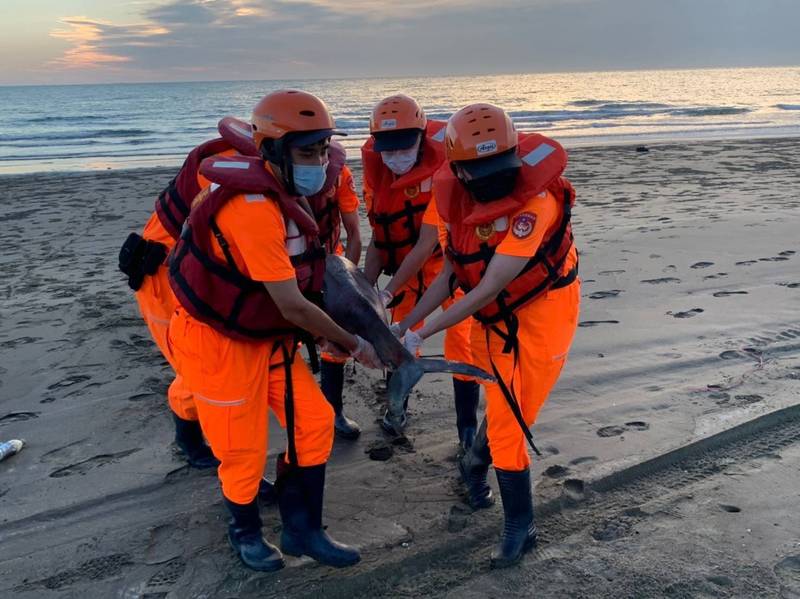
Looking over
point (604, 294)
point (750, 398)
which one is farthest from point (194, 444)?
point (604, 294)

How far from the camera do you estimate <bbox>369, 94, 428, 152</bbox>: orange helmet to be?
14.3 feet

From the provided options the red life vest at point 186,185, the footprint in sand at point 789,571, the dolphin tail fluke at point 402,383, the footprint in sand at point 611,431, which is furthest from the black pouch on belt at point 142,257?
the footprint in sand at point 789,571

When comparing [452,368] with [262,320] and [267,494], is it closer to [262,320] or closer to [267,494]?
→ [262,320]

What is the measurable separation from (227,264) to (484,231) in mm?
1196

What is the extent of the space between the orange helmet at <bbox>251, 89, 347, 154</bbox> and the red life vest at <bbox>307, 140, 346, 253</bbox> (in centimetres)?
69

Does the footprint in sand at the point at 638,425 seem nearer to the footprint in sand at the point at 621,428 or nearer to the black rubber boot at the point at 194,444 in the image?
the footprint in sand at the point at 621,428

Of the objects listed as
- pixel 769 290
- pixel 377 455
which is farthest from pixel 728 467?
pixel 769 290

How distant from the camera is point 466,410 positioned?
14.7 ft

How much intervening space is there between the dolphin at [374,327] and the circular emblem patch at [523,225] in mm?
655

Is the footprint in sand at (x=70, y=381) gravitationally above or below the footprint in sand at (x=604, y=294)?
below

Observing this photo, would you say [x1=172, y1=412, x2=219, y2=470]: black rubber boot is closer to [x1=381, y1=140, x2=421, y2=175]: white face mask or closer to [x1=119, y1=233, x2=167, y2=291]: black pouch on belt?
→ [x1=119, y1=233, x2=167, y2=291]: black pouch on belt

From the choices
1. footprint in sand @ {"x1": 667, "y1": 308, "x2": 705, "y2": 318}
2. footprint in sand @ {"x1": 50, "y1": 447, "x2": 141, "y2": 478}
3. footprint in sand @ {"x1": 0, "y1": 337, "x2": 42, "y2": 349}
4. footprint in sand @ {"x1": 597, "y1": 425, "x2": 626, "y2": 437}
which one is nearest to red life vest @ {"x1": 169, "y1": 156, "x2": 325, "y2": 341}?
footprint in sand @ {"x1": 50, "y1": 447, "x2": 141, "y2": 478}

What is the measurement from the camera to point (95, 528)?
3797 mm

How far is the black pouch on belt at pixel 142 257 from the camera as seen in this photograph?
4.09 m
